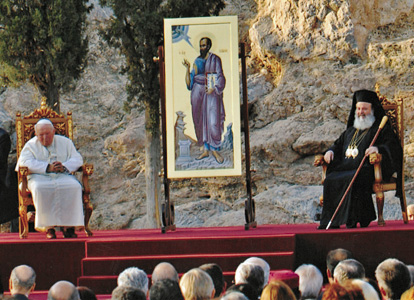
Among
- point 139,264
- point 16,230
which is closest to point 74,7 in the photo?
point 16,230

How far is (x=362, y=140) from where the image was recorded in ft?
34.9

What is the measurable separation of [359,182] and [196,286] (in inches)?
201

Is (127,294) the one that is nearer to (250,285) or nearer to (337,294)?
(250,285)

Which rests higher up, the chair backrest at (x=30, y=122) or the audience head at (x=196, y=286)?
the chair backrest at (x=30, y=122)

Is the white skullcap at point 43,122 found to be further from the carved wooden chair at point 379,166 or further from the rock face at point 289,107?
the rock face at point 289,107

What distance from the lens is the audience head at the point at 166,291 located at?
524 cm

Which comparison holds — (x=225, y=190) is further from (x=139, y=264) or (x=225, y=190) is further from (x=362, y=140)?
(x=139, y=264)

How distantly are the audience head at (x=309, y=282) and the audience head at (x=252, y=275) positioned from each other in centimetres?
41

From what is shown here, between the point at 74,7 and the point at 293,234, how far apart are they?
6247 mm

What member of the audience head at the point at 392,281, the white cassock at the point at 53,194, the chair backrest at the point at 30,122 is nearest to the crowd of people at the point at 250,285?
the audience head at the point at 392,281

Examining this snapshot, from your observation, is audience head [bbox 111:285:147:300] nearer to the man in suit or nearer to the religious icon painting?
the man in suit

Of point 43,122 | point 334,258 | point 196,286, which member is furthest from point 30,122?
point 196,286

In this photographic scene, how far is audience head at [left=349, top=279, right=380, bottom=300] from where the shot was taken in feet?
17.2

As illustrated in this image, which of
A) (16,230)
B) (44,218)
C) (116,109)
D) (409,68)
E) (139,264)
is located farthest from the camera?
(116,109)
